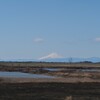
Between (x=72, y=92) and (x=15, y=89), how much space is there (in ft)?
23.8

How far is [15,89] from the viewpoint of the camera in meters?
45.7

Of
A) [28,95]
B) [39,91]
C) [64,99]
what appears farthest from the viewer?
[39,91]

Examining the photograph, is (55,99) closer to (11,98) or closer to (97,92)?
(11,98)

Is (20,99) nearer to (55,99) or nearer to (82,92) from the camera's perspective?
(55,99)

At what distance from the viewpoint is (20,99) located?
3719 cm

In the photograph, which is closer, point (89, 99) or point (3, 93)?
point (89, 99)

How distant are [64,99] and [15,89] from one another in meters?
10.5

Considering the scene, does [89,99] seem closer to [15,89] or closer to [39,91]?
[39,91]

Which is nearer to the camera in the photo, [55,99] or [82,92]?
[55,99]

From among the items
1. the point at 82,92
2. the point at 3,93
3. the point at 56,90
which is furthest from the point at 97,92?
the point at 3,93

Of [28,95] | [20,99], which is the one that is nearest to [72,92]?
[28,95]

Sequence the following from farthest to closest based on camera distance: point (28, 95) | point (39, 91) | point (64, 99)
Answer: point (39, 91), point (28, 95), point (64, 99)

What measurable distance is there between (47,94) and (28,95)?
258 centimetres

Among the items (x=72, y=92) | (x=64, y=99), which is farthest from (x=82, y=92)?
(x=64, y=99)
